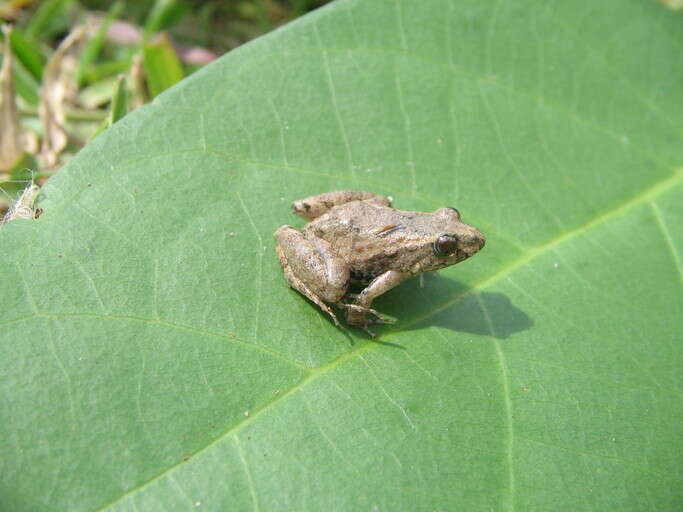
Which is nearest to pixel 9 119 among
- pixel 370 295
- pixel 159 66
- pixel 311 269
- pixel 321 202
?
pixel 159 66

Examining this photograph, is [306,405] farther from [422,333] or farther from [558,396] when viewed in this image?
[558,396]

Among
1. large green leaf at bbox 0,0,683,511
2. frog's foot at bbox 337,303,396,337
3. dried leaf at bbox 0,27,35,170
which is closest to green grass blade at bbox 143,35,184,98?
dried leaf at bbox 0,27,35,170

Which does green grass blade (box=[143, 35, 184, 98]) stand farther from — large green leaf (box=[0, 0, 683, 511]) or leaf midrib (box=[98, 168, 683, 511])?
leaf midrib (box=[98, 168, 683, 511])

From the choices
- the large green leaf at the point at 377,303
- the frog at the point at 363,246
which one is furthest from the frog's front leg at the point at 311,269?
the large green leaf at the point at 377,303

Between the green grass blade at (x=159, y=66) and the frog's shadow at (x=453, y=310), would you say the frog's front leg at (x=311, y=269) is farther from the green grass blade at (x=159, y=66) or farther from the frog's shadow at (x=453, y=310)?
the green grass blade at (x=159, y=66)

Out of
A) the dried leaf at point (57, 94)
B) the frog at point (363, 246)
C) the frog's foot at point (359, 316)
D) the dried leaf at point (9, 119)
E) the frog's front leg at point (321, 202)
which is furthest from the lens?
the dried leaf at point (57, 94)

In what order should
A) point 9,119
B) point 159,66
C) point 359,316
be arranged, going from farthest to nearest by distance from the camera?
point 159,66 → point 9,119 → point 359,316

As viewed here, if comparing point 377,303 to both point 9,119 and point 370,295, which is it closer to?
point 370,295
